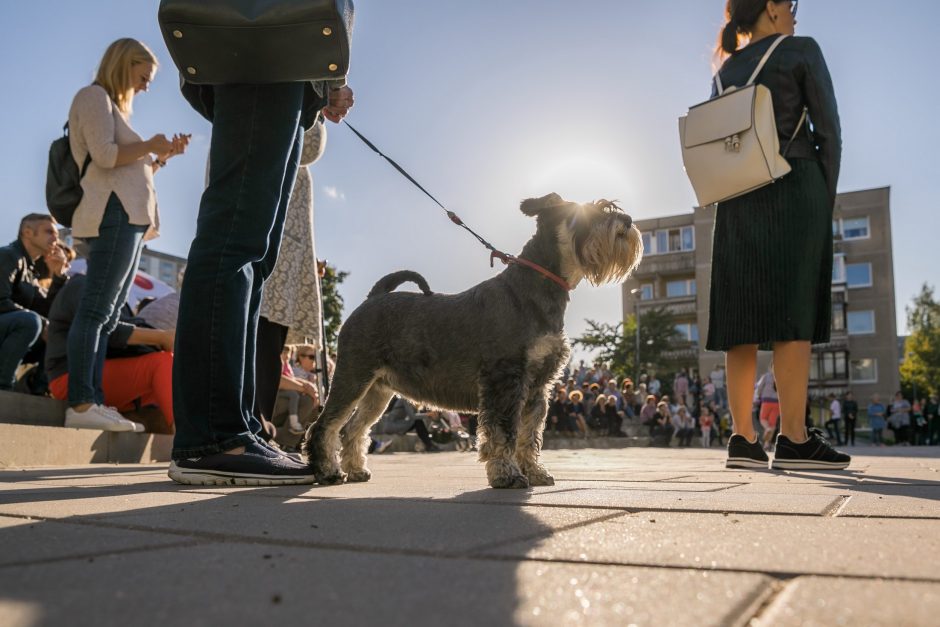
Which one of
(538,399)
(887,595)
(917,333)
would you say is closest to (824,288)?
(538,399)

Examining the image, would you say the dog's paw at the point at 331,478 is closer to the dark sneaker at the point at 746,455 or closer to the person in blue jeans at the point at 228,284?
the person in blue jeans at the point at 228,284

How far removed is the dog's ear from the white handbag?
116cm

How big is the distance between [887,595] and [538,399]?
3223mm

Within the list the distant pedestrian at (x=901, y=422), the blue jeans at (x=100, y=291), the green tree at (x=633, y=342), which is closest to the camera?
the blue jeans at (x=100, y=291)

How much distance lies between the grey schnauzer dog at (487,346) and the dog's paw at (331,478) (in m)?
0.03

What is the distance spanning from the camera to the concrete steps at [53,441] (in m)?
4.70

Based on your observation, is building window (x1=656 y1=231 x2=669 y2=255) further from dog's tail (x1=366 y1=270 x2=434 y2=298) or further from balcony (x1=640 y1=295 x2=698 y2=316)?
dog's tail (x1=366 y1=270 x2=434 y2=298)

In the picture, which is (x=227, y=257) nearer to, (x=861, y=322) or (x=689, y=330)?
(x=861, y=322)

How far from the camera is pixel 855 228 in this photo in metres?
58.0

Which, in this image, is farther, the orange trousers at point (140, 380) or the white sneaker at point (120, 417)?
the orange trousers at point (140, 380)

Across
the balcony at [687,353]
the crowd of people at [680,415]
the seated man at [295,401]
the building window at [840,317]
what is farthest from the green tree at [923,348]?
the seated man at [295,401]

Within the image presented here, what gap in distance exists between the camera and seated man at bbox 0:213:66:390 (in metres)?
6.00

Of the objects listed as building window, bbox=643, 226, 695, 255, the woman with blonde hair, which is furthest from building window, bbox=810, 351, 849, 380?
the woman with blonde hair

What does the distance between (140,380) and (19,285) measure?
135 centimetres
